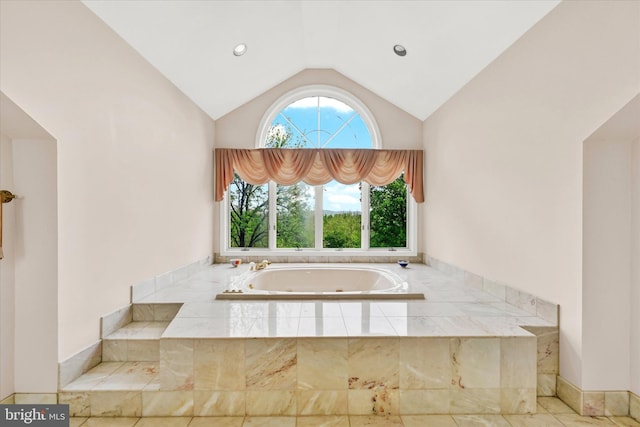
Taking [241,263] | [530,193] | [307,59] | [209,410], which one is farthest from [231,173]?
[530,193]

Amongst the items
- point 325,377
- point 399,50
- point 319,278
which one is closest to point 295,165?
point 319,278

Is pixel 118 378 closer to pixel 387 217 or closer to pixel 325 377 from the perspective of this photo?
pixel 325 377

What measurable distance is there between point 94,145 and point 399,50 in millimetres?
2464

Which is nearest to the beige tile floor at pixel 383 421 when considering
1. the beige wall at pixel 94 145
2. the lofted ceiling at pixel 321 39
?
the beige wall at pixel 94 145

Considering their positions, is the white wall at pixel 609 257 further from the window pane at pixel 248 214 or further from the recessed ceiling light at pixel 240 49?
the window pane at pixel 248 214

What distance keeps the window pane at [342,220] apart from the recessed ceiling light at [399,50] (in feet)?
5.33

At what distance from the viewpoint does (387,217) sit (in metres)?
4.12

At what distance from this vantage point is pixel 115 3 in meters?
1.87

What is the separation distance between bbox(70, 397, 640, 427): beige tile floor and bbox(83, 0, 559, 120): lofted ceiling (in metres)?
2.25

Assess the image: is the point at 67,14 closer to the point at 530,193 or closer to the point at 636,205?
the point at 530,193

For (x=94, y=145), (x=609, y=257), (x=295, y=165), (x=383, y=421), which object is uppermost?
(x=295, y=165)

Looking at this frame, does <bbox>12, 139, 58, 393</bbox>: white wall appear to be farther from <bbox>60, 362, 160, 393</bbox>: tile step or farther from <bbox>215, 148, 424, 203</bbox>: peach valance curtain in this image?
<bbox>215, 148, 424, 203</bbox>: peach valance curtain

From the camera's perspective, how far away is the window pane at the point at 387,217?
4113 millimetres

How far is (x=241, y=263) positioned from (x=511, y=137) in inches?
118
